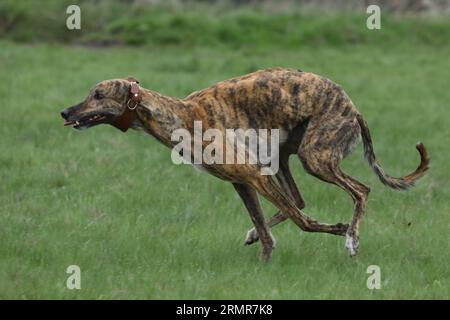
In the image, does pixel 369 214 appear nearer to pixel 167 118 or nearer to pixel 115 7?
pixel 167 118

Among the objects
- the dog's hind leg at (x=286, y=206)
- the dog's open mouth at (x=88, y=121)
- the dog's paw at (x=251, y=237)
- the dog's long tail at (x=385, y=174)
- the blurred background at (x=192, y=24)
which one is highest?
the blurred background at (x=192, y=24)

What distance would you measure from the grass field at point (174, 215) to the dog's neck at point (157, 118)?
0.94 meters

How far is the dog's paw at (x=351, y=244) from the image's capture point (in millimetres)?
7984

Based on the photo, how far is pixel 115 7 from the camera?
20.8m

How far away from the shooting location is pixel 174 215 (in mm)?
9062

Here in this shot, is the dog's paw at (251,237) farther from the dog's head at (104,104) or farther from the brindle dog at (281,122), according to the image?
the dog's head at (104,104)

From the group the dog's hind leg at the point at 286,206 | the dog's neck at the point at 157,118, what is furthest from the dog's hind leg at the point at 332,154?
the dog's neck at the point at 157,118

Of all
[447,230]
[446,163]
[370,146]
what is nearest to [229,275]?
→ [370,146]

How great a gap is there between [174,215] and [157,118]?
1558 mm

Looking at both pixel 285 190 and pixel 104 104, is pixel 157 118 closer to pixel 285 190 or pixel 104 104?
pixel 104 104


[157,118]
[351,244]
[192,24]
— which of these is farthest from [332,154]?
[192,24]

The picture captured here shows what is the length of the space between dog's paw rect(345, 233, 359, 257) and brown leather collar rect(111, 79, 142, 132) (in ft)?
6.25

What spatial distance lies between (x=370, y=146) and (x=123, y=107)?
2.10m
